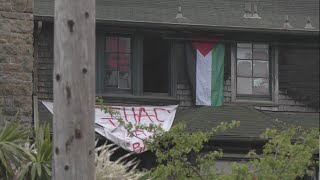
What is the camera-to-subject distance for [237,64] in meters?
20.4

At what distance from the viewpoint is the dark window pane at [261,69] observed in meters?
20.5

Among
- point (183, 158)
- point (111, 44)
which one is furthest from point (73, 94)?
point (111, 44)

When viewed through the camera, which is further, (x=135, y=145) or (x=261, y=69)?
(x=261, y=69)

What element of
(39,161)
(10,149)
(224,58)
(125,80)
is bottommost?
(39,161)

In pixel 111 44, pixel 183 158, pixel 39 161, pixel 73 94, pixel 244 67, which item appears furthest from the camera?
pixel 244 67

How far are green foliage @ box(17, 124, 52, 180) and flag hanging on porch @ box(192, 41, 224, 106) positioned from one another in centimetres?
809

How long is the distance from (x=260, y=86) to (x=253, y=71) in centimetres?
42

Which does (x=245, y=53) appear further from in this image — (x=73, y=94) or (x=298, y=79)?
(x=73, y=94)

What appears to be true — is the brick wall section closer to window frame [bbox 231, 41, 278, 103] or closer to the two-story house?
the two-story house

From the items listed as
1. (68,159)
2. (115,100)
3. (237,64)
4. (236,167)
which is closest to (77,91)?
(68,159)

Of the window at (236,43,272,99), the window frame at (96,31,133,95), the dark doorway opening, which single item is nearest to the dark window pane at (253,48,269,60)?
the window at (236,43,272,99)

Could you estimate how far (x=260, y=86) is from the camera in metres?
20.5

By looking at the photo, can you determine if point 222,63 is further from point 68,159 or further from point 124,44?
point 68,159

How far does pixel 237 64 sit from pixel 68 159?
546 inches
